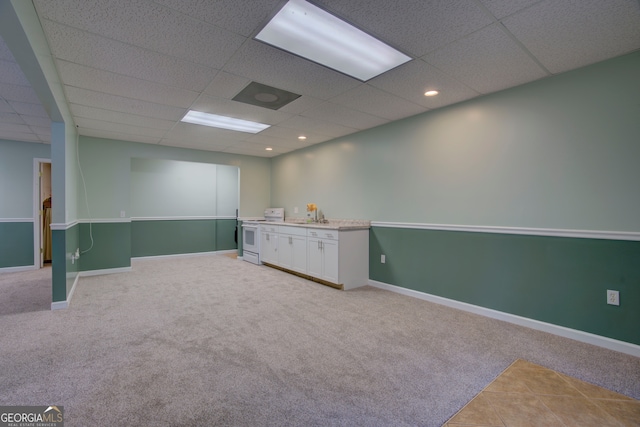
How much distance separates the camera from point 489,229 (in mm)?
3199

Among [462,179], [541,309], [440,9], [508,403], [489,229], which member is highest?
[440,9]

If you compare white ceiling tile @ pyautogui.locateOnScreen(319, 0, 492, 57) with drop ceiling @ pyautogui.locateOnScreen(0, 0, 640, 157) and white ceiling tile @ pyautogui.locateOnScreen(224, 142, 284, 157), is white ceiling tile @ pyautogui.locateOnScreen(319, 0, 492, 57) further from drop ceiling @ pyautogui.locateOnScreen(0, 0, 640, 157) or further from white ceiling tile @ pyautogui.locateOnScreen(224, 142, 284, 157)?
white ceiling tile @ pyautogui.locateOnScreen(224, 142, 284, 157)

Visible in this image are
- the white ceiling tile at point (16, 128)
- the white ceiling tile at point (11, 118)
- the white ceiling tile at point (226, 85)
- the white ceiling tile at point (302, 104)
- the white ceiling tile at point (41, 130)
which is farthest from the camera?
the white ceiling tile at point (41, 130)

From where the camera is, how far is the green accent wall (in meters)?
5.01

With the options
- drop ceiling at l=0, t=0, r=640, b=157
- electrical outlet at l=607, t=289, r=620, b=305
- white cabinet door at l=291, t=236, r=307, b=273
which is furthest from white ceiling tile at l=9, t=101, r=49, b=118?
electrical outlet at l=607, t=289, r=620, b=305

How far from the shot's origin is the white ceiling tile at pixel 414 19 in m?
1.82

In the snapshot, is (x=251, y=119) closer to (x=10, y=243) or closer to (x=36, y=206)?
(x=36, y=206)

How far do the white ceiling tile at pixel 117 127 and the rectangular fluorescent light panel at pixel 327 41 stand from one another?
3.30m

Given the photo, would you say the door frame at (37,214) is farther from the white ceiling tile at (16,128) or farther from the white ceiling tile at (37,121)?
the white ceiling tile at (37,121)

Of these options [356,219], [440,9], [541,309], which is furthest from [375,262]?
[440,9]

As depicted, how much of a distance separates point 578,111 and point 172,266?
21.2 feet

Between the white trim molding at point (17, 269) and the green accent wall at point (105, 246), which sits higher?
the green accent wall at point (105, 246)

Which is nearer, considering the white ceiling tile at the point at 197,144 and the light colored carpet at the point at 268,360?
the light colored carpet at the point at 268,360

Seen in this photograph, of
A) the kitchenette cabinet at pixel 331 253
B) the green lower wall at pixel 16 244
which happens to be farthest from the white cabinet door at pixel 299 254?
the green lower wall at pixel 16 244
